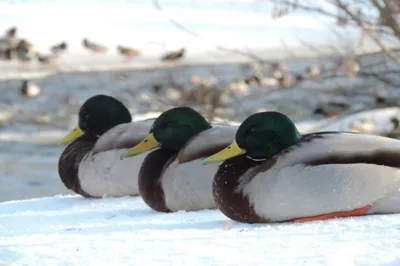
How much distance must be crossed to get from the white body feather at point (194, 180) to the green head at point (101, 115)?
4.47ft

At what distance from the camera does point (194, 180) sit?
431cm

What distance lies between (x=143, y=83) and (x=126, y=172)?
7877mm

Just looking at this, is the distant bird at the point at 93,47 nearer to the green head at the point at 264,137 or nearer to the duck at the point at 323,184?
the green head at the point at 264,137

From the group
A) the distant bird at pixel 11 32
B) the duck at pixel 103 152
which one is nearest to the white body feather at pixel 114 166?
the duck at pixel 103 152

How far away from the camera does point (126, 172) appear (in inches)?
202

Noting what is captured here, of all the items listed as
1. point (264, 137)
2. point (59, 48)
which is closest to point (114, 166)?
point (264, 137)

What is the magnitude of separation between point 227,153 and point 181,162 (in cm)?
52

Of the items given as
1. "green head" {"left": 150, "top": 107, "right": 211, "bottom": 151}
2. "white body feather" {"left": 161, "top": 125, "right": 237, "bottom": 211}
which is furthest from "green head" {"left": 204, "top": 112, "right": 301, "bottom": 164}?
"green head" {"left": 150, "top": 107, "right": 211, "bottom": 151}

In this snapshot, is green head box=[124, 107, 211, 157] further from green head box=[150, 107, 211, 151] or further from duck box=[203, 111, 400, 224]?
duck box=[203, 111, 400, 224]

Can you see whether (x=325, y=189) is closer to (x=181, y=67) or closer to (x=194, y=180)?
(x=194, y=180)

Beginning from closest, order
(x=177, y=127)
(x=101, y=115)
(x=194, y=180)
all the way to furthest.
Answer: (x=194, y=180)
(x=177, y=127)
(x=101, y=115)

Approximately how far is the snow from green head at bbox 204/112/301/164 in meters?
0.27

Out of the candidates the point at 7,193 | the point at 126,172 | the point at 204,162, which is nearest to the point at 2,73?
the point at 7,193

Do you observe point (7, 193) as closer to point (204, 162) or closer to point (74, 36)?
point (204, 162)
